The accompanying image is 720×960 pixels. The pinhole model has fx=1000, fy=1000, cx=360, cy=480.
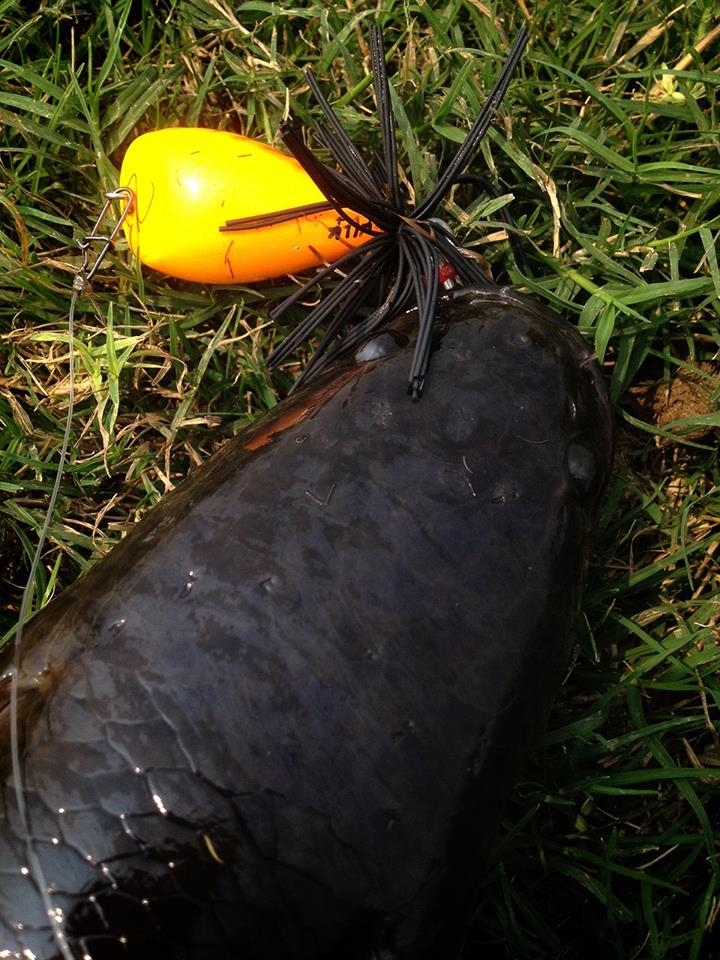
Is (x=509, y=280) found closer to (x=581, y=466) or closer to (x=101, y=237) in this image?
(x=581, y=466)

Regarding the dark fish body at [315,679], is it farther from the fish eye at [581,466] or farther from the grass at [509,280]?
the grass at [509,280]

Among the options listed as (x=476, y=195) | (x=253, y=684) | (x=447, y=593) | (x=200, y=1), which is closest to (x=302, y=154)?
(x=476, y=195)

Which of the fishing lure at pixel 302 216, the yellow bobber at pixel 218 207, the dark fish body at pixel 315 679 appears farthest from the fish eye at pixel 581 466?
the yellow bobber at pixel 218 207

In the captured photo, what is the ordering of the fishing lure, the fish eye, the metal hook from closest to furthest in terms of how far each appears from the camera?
the fish eye, the fishing lure, the metal hook

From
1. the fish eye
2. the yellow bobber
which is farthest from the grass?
the fish eye

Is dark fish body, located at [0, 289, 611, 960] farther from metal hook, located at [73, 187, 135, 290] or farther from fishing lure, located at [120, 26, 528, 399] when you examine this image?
metal hook, located at [73, 187, 135, 290]

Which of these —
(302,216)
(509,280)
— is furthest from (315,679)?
(509,280)

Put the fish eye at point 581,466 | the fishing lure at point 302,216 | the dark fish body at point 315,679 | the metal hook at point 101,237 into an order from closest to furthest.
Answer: the dark fish body at point 315,679
the fish eye at point 581,466
the fishing lure at point 302,216
the metal hook at point 101,237
